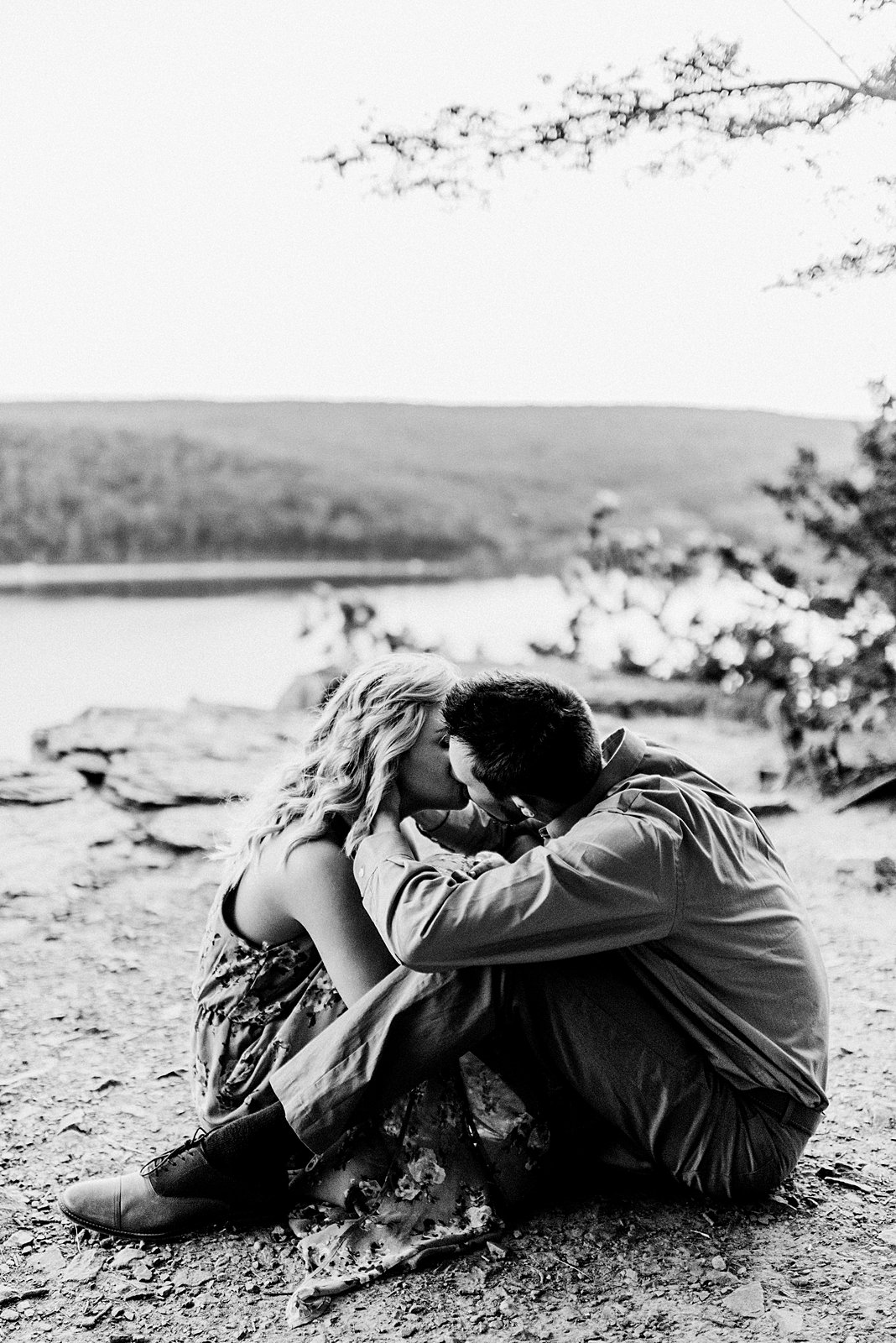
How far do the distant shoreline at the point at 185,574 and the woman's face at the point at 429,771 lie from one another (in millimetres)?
7861

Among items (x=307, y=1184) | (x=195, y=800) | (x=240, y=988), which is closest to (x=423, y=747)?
(x=240, y=988)

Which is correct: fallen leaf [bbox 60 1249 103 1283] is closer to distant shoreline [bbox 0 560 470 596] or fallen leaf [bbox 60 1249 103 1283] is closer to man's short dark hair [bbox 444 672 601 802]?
man's short dark hair [bbox 444 672 601 802]

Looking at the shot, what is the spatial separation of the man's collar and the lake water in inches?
232

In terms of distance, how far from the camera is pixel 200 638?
978 cm

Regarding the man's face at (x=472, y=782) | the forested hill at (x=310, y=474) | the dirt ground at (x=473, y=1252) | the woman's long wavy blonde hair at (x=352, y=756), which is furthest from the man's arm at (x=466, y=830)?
the forested hill at (x=310, y=474)

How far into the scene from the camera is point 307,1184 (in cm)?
216

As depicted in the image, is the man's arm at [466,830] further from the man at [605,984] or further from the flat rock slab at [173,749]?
the flat rock slab at [173,749]

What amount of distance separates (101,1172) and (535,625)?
6.80m

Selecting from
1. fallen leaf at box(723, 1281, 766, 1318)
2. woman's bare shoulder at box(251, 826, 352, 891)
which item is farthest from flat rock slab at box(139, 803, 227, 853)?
fallen leaf at box(723, 1281, 766, 1318)

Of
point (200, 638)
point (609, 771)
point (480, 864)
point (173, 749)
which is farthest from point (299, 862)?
point (200, 638)

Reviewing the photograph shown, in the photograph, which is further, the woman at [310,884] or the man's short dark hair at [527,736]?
the woman at [310,884]

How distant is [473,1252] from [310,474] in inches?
375

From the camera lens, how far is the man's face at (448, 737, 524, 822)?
6.74 ft

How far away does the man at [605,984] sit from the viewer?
6.29 ft
